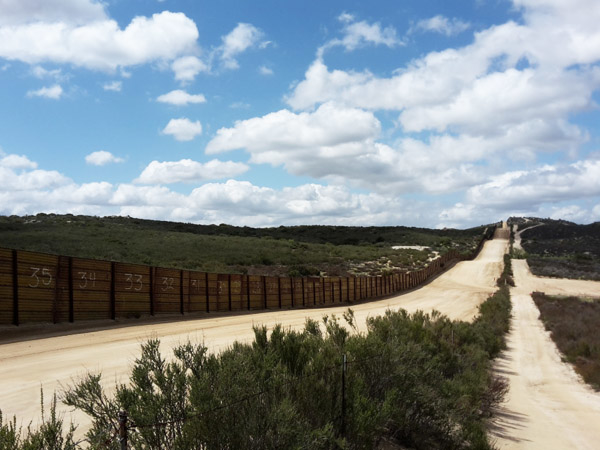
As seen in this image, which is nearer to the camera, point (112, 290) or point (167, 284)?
point (112, 290)

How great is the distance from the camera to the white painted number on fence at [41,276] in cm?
1457

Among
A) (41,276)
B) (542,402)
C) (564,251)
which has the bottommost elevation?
(542,402)

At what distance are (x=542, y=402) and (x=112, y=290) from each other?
15341 millimetres

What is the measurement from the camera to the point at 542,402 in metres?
15.6

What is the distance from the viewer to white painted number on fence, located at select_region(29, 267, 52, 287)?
1457 centimetres

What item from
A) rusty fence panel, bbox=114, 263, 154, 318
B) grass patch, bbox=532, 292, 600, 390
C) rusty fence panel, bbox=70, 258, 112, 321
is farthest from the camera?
grass patch, bbox=532, 292, 600, 390

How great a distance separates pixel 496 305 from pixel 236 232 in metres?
81.9

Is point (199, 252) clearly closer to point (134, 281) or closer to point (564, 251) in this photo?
point (134, 281)

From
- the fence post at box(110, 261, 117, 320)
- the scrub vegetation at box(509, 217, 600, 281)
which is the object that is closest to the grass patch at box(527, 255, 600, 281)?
the scrub vegetation at box(509, 217, 600, 281)

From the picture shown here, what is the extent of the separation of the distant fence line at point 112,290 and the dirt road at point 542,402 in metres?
13.3

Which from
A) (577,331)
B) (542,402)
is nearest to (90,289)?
(542,402)

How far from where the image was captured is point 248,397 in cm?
527

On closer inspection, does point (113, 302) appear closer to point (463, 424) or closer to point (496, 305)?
point (463, 424)

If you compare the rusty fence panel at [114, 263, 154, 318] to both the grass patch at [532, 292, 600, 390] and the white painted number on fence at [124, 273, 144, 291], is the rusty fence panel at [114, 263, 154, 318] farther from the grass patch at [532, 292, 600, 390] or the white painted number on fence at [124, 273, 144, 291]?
the grass patch at [532, 292, 600, 390]
